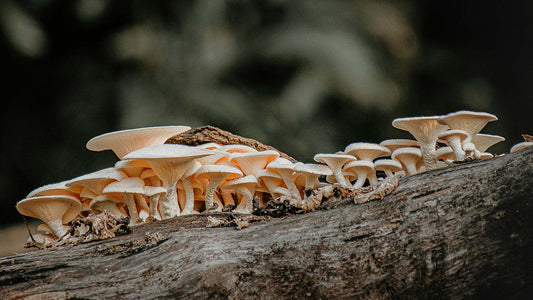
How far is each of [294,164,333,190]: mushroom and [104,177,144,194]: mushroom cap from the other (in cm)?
64

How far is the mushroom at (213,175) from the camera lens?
1.63 meters

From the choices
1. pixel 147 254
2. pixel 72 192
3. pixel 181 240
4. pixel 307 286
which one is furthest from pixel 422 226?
pixel 72 192

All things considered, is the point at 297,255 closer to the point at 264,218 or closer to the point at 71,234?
the point at 264,218

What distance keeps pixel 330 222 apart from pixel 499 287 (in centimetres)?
46

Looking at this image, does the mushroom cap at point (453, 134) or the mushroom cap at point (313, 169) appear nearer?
the mushroom cap at point (453, 134)

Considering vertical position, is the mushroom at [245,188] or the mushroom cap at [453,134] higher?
the mushroom cap at [453,134]

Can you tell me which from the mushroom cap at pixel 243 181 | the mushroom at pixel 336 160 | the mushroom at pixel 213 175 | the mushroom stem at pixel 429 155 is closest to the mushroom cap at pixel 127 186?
the mushroom at pixel 213 175

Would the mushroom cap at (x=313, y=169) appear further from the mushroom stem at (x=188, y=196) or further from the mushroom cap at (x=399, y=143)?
the mushroom stem at (x=188, y=196)

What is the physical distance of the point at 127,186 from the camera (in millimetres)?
1545

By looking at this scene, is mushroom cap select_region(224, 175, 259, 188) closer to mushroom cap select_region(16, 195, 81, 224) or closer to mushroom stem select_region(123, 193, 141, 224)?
mushroom stem select_region(123, 193, 141, 224)

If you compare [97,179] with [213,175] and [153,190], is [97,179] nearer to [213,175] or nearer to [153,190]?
[153,190]

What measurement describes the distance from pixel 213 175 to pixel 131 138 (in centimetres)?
39

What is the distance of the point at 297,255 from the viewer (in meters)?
1.12

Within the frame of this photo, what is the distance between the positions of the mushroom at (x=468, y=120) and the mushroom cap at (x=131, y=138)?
112 cm
